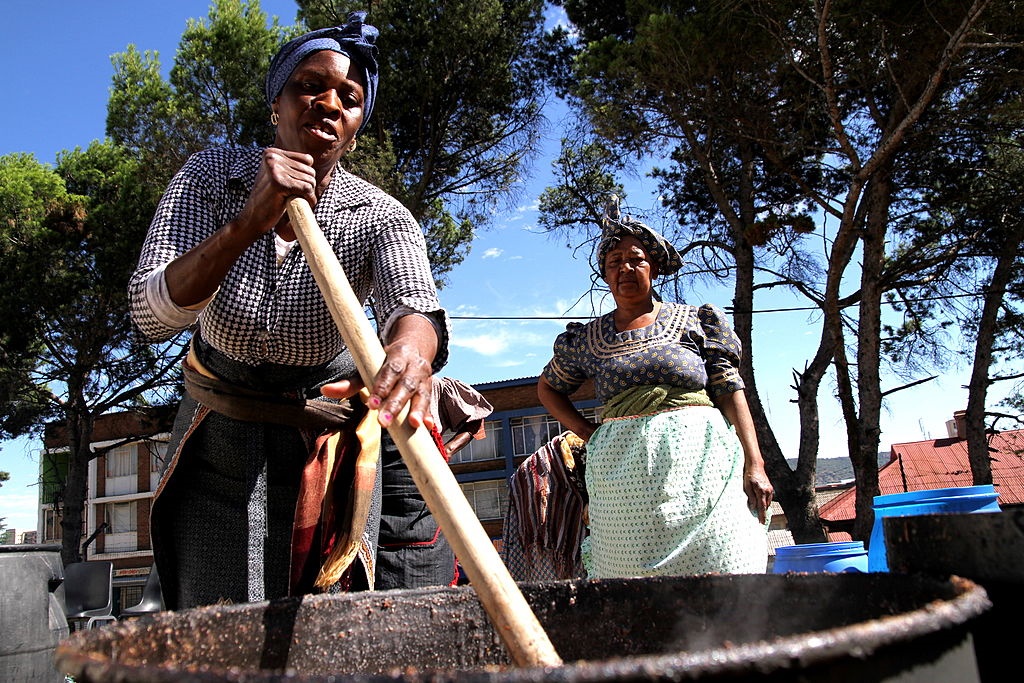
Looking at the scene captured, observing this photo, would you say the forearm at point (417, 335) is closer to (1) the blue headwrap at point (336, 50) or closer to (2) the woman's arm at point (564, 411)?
(1) the blue headwrap at point (336, 50)

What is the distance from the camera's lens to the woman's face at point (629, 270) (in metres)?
3.25

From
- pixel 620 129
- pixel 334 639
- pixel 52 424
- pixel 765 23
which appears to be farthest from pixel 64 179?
pixel 334 639

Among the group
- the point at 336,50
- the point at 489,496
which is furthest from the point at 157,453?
the point at 336,50

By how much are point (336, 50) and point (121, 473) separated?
37409mm

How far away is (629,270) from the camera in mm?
3275

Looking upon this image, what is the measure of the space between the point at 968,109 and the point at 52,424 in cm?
1832

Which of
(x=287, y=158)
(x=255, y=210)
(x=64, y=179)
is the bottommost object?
(x=255, y=210)

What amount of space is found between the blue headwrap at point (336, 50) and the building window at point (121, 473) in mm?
36431

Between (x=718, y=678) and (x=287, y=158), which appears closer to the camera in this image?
(x=718, y=678)

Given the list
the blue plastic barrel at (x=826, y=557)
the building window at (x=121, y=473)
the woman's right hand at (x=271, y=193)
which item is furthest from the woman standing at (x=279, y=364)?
the building window at (x=121, y=473)

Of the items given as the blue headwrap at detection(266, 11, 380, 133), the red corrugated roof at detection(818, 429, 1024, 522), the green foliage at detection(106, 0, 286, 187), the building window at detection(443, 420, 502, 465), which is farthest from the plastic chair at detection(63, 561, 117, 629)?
the building window at detection(443, 420, 502, 465)

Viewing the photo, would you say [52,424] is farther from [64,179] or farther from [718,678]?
[718,678]

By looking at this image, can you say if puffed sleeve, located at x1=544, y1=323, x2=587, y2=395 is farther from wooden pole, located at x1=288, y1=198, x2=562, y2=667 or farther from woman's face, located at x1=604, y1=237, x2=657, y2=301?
wooden pole, located at x1=288, y1=198, x2=562, y2=667

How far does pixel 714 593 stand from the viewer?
39.1 inches
